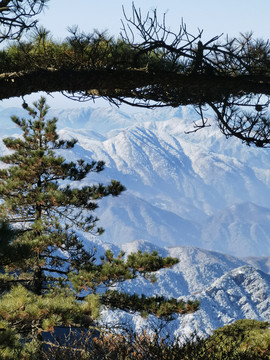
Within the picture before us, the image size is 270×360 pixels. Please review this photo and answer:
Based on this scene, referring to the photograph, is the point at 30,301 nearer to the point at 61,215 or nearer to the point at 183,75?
the point at 183,75

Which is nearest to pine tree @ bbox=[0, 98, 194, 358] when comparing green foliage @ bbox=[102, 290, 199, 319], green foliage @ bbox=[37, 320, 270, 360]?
green foliage @ bbox=[102, 290, 199, 319]

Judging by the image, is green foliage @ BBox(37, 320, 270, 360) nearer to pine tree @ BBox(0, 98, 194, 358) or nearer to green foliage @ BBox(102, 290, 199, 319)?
pine tree @ BBox(0, 98, 194, 358)

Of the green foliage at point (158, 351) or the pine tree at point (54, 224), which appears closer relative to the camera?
the green foliage at point (158, 351)

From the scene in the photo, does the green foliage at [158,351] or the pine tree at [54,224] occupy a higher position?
the pine tree at [54,224]

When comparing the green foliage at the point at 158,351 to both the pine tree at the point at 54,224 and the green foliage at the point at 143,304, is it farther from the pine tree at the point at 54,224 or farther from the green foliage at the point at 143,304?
the green foliage at the point at 143,304

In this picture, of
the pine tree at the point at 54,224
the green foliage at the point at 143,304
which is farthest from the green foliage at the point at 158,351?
the green foliage at the point at 143,304

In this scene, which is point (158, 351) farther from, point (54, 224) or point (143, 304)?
point (54, 224)

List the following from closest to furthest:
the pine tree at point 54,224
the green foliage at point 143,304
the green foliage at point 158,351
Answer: the green foliage at point 158,351
the pine tree at point 54,224
the green foliage at point 143,304

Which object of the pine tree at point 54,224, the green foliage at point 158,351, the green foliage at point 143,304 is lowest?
the green foliage at point 158,351

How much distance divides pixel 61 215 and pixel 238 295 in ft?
385

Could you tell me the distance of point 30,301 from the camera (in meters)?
5.82

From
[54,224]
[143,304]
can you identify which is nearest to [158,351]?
[143,304]

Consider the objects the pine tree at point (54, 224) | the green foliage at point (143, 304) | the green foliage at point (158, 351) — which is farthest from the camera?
the green foliage at point (143, 304)

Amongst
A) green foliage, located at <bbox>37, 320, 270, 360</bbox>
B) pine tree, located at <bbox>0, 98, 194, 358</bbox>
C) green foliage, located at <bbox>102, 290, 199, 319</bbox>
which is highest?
pine tree, located at <bbox>0, 98, 194, 358</bbox>
